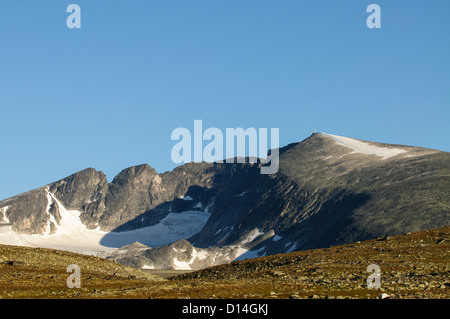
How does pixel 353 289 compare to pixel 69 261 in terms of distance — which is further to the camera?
pixel 69 261

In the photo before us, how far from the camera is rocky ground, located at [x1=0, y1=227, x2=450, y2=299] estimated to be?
189 feet

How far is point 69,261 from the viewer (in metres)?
92.5

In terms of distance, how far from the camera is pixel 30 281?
7012cm

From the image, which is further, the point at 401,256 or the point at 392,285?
the point at 401,256

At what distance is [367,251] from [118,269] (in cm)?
3534

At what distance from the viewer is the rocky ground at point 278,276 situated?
57500 mm

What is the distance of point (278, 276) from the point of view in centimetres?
7544

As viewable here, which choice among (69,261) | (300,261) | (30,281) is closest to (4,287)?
(30,281)

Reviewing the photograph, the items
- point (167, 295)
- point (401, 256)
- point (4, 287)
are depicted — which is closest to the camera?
point (167, 295)
